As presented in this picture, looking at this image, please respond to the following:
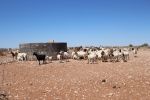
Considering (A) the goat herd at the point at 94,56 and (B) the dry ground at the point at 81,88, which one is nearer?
(B) the dry ground at the point at 81,88

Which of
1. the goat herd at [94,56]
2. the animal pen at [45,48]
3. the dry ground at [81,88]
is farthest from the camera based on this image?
the animal pen at [45,48]

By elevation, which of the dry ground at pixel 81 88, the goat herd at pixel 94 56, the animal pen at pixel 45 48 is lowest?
the dry ground at pixel 81 88

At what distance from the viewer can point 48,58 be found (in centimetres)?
3631

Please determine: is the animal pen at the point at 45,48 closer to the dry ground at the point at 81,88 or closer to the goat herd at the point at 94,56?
the goat herd at the point at 94,56

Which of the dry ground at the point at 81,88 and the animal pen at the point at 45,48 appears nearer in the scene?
the dry ground at the point at 81,88

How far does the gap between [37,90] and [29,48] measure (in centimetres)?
2261

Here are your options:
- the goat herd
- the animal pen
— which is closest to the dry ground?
the goat herd

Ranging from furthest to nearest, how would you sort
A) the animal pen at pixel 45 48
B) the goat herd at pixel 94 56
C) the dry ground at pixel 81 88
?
the animal pen at pixel 45 48 → the goat herd at pixel 94 56 → the dry ground at pixel 81 88

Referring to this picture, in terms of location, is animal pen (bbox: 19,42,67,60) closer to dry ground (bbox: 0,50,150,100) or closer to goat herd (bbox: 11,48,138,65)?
goat herd (bbox: 11,48,138,65)

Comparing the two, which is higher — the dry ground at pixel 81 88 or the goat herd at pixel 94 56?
the goat herd at pixel 94 56

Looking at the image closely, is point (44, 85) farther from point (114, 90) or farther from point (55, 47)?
Result: point (55, 47)

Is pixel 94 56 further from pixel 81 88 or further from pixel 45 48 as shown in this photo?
pixel 81 88

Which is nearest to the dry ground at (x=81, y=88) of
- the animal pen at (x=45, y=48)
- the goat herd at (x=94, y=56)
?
the goat herd at (x=94, y=56)

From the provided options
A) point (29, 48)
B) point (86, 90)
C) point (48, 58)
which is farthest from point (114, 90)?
point (29, 48)
